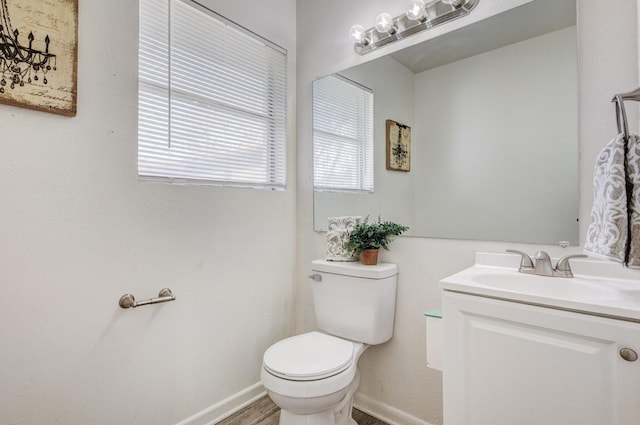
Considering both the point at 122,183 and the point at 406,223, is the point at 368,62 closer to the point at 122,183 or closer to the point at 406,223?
the point at 406,223

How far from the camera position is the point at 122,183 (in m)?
1.36

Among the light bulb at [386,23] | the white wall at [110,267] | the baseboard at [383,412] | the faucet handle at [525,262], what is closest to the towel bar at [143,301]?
the white wall at [110,267]

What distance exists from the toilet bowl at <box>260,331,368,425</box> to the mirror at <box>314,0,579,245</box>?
2.31 ft

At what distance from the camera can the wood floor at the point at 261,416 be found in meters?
1.65

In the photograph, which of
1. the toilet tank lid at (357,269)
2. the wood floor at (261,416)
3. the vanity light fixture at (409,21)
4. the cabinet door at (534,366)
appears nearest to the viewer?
the cabinet door at (534,366)

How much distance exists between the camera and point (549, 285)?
1.10 m

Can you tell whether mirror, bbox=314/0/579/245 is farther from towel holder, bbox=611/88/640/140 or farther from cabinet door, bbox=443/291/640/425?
→ cabinet door, bbox=443/291/640/425

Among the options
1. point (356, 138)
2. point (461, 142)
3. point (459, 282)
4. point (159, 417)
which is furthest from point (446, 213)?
point (159, 417)

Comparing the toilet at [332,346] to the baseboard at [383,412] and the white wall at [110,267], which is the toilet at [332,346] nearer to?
the baseboard at [383,412]

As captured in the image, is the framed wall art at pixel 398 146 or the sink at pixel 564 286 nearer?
the sink at pixel 564 286

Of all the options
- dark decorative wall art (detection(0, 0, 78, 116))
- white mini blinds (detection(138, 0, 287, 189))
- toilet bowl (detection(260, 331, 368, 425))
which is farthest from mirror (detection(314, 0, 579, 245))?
dark decorative wall art (detection(0, 0, 78, 116))

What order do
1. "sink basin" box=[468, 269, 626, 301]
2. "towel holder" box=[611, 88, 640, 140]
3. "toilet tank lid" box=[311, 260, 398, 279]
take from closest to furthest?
"towel holder" box=[611, 88, 640, 140]
"sink basin" box=[468, 269, 626, 301]
"toilet tank lid" box=[311, 260, 398, 279]

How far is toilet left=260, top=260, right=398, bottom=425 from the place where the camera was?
1.26 m

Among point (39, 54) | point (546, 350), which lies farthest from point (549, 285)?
point (39, 54)
